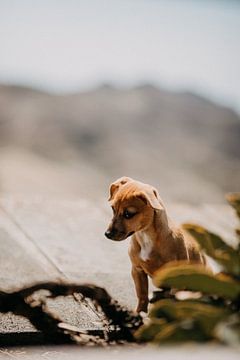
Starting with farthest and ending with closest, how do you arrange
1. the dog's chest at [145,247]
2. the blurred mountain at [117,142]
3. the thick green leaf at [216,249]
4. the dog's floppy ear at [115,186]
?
1. the blurred mountain at [117,142]
2. the dog's floppy ear at [115,186]
3. the dog's chest at [145,247]
4. the thick green leaf at [216,249]

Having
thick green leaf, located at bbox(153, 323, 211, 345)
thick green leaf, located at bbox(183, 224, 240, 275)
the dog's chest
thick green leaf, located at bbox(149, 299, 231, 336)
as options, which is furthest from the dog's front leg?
thick green leaf, located at bbox(153, 323, 211, 345)

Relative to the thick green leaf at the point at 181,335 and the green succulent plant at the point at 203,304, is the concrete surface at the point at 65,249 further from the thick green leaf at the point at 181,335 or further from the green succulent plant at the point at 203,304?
the thick green leaf at the point at 181,335

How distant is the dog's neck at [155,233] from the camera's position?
136 inches

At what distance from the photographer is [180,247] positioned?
346cm

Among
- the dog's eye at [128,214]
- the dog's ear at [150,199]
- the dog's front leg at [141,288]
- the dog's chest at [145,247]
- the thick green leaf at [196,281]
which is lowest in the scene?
the thick green leaf at [196,281]

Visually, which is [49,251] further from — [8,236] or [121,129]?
[121,129]

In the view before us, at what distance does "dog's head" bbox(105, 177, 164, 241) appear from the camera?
11.1 ft

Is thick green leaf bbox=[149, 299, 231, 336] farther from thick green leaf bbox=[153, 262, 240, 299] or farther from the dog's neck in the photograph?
the dog's neck

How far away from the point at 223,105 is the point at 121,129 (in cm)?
239

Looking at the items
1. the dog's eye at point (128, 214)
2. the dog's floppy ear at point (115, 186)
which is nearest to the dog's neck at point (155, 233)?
the dog's eye at point (128, 214)

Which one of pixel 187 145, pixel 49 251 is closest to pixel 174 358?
pixel 49 251

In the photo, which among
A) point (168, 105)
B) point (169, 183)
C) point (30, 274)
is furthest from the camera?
point (168, 105)

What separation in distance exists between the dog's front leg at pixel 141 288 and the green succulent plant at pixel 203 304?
3.45 feet

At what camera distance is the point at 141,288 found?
139 inches
